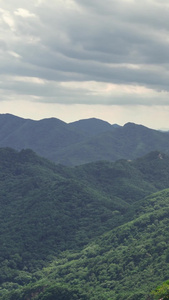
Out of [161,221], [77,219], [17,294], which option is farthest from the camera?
[77,219]

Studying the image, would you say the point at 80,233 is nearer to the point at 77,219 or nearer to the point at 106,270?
the point at 77,219

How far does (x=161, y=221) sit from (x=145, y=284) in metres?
41.6

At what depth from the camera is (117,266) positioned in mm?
129625

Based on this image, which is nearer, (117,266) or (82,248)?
(117,266)

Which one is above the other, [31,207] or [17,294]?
[31,207]

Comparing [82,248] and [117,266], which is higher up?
[117,266]

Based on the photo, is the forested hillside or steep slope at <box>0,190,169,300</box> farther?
the forested hillside

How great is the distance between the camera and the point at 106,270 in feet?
429

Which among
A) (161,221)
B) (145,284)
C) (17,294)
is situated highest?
(161,221)

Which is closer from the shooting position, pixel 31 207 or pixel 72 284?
pixel 72 284

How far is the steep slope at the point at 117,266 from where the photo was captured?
115m

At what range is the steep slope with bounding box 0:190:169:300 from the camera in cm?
11494

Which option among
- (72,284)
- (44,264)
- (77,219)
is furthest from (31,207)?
(72,284)

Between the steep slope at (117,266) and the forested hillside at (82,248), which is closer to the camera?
the steep slope at (117,266)
